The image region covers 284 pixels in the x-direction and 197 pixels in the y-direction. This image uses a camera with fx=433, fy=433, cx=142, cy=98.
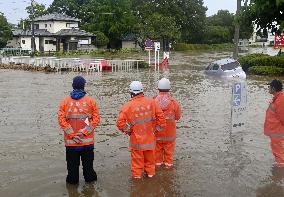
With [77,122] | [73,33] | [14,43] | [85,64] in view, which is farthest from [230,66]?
[14,43]

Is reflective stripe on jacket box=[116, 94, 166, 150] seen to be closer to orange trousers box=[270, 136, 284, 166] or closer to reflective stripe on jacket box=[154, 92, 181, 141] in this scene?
reflective stripe on jacket box=[154, 92, 181, 141]

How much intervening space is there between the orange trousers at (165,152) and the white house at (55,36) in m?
60.8

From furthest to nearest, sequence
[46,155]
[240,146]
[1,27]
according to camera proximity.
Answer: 1. [1,27]
2. [240,146]
3. [46,155]

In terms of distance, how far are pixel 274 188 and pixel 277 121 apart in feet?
4.40

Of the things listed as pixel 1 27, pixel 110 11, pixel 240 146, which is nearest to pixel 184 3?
pixel 110 11

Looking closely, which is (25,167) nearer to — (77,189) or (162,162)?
(77,189)

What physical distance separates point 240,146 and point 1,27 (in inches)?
2360

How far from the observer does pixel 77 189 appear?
665cm

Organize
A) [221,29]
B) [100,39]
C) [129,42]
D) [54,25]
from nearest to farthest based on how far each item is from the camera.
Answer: [100,39] < [54,25] < [129,42] < [221,29]

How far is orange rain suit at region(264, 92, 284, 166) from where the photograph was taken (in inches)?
294

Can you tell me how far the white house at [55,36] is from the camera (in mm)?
67625

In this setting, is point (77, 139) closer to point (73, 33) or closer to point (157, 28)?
point (73, 33)

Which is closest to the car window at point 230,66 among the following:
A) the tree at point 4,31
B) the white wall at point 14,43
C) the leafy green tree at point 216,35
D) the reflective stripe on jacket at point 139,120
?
the reflective stripe on jacket at point 139,120

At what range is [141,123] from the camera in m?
6.64
